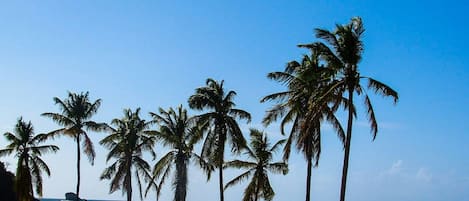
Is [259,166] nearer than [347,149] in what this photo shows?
No

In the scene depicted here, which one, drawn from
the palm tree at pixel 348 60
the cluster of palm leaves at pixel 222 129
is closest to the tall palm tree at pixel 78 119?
the cluster of palm leaves at pixel 222 129

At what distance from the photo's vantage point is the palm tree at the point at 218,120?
45406 mm

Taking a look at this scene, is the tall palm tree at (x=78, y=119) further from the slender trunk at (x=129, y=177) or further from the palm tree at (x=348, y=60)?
the palm tree at (x=348, y=60)

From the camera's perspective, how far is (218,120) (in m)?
45.6

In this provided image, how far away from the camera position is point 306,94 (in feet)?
123

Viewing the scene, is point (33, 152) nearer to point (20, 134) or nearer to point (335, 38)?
point (20, 134)

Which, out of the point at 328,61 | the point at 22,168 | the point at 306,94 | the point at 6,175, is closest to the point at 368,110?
the point at 328,61

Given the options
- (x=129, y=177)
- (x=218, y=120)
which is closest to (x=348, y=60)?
(x=218, y=120)

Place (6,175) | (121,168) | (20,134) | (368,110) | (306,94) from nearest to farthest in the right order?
(368,110), (306,94), (20,134), (121,168), (6,175)

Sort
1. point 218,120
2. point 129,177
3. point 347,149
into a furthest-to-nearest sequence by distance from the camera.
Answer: point 129,177 → point 218,120 → point 347,149

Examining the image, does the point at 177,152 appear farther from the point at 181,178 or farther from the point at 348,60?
the point at 348,60

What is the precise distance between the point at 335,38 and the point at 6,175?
47.7 metres

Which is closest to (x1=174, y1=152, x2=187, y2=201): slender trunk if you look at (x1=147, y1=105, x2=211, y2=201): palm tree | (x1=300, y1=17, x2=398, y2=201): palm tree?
(x1=147, y1=105, x2=211, y2=201): palm tree

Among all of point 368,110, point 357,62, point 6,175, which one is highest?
point 357,62
